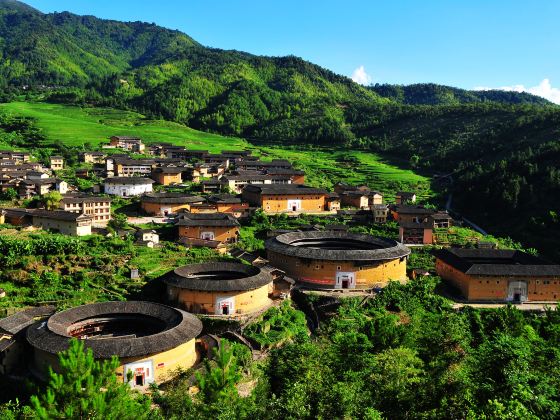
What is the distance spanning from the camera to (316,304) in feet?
150

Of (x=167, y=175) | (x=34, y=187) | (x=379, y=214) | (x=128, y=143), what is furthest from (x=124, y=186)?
(x=128, y=143)

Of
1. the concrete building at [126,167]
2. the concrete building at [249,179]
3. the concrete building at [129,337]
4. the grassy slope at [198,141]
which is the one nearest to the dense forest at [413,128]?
the grassy slope at [198,141]

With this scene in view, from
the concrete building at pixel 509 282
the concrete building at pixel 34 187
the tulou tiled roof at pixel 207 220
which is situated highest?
the concrete building at pixel 34 187

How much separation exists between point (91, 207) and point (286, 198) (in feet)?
86.5

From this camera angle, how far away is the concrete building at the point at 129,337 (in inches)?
1225

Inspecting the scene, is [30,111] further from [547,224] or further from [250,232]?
[547,224]

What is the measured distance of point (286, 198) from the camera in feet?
244

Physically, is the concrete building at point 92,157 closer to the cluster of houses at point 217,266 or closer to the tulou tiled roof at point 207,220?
the cluster of houses at point 217,266

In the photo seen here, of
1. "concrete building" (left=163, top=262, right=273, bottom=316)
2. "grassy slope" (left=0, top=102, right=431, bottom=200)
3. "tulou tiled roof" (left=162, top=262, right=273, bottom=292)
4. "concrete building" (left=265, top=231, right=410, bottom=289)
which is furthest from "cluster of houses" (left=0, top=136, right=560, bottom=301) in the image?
"grassy slope" (left=0, top=102, right=431, bottom=200)

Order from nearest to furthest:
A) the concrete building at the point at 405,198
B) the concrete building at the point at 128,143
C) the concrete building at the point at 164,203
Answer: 1. the concrete building at the point at 164,203
2. the concrete building at the point at 405,198
3. the concrete building at the point at 128,143

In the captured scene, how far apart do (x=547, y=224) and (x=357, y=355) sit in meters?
57.8

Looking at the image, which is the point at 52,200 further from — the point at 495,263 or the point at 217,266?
the point at 495,263

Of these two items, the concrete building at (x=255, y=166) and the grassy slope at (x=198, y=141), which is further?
the grassy slope at (x=198, y=141)

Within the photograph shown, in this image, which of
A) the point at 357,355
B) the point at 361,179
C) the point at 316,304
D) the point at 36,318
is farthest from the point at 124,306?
the point at 361,179
